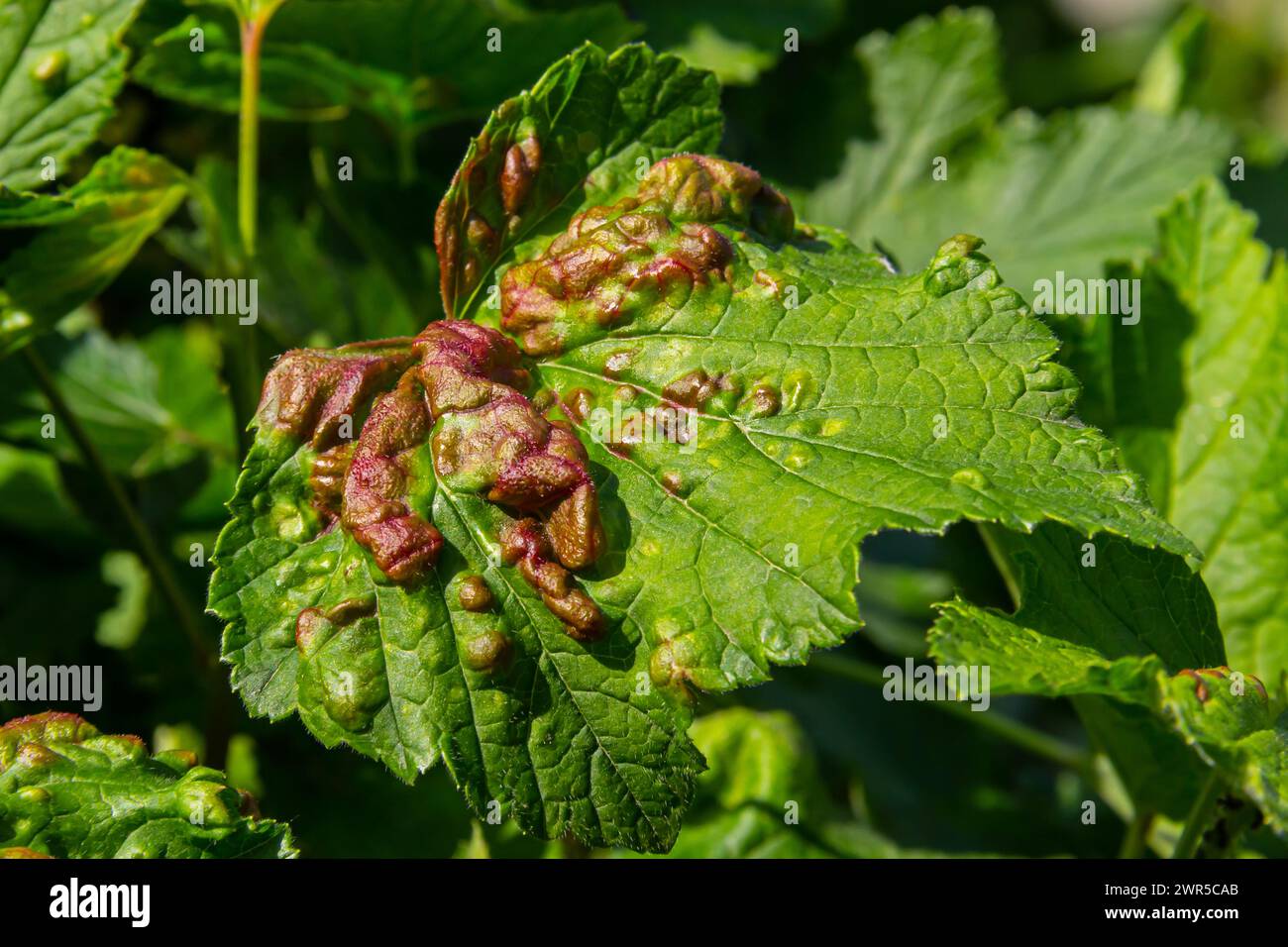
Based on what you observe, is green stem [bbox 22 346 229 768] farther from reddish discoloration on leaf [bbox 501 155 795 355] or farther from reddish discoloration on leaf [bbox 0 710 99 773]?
reddish discoloration on leaf [bbox 501 155 795 355]

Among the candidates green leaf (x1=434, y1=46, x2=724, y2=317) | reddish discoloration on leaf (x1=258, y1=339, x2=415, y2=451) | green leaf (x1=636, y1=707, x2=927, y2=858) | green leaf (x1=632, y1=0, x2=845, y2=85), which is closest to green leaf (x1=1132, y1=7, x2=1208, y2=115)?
green leaf (x1=632, y1=0, x2=845, y2=85)

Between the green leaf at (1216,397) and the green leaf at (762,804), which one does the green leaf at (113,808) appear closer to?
the green leaf at (762,804)

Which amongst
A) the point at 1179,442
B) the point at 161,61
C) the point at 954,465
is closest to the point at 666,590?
the point at 954,465

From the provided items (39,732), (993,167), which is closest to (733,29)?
(993,167)

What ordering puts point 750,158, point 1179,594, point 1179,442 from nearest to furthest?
point 1179,594
point 1179,442
point 750,158

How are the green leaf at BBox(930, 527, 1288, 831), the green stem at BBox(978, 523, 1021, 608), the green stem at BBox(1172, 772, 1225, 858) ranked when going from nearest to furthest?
the green leaf at BBox(930, 527, 1288, 831) < the green stem at BBox(1172, 772, 1225, 858) < the green stem at BBox(978, 523, 1021, 608)
